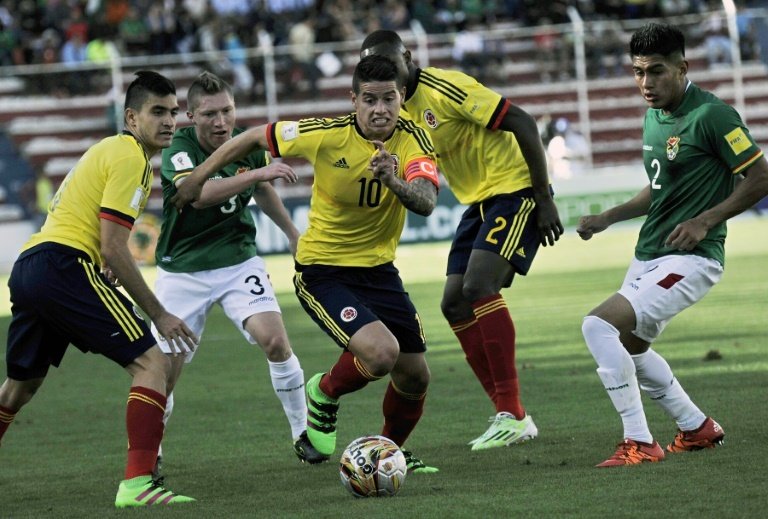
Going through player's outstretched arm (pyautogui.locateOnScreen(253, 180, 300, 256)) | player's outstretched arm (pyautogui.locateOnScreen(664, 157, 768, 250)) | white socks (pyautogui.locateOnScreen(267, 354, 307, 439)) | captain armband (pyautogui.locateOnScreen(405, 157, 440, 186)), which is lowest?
white socks (pyautogui.locateOnScreen(267, 354, 307, 439))

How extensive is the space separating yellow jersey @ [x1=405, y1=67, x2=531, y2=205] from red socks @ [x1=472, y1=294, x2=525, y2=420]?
2.58 feet

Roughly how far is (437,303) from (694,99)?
32.5ft

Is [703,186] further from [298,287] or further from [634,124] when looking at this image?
[634,124]

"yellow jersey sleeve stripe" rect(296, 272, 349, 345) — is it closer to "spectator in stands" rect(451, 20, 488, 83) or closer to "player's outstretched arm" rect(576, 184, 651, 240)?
"player's outstretched arm" rect(576, 184, 651, 240)

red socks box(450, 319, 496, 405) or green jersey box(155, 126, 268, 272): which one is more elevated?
green jersey box(155, 126, 268, 272)

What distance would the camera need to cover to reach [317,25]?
100 feet

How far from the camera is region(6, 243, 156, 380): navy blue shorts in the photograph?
6.59m

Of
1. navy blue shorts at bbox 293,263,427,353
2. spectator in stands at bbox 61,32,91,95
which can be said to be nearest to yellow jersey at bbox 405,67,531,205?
navy blue shorts at bbox 293,263,427,353

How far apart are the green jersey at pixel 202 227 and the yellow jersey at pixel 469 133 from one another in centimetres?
114

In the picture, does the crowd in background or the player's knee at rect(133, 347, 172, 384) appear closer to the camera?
the player's knee at rect(133, 347, 172, 384)

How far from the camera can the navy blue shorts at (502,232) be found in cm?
841

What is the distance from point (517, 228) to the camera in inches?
333

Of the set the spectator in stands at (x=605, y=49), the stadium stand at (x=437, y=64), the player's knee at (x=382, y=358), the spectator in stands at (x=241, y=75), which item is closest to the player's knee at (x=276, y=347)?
the player's knee at (x=382, y=358)

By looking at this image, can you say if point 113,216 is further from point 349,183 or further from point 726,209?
point 726,209
